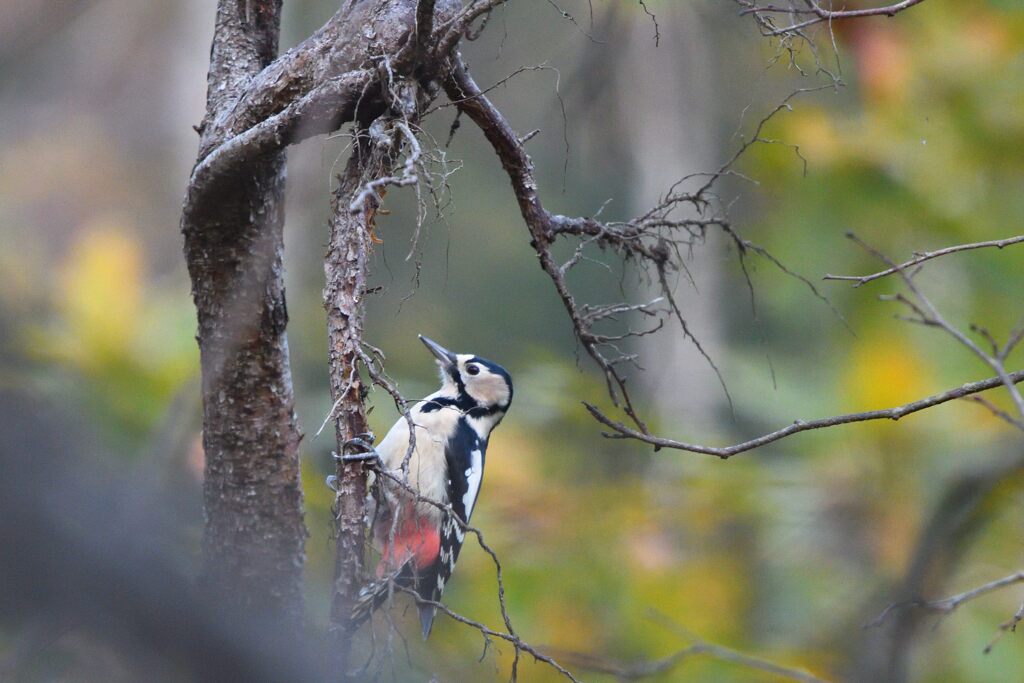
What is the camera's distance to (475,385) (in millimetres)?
3543

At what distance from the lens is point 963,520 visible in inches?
135

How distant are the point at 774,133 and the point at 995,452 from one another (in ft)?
7.22

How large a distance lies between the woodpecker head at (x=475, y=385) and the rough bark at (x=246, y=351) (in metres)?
1.07

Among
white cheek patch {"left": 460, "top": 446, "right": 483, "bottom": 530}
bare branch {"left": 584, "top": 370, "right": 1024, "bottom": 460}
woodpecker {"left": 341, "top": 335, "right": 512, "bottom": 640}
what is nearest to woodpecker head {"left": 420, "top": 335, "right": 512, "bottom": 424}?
woodpecker {"left": 341, "top": 335, "right": 512, "bottom": 640}

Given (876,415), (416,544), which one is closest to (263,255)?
(416,544)

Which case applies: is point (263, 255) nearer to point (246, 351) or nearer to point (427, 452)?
point (246, 351)

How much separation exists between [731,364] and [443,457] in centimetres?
285

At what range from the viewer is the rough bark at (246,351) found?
7.63 feet

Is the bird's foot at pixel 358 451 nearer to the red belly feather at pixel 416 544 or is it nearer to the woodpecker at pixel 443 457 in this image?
the red belly feather at pixel 416 544

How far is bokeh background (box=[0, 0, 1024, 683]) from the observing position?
3.43m

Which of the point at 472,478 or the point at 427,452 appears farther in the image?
the point at 472,478

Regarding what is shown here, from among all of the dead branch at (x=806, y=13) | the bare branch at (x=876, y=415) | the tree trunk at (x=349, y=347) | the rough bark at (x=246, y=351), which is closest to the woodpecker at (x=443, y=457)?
the rough bark at (x=246, y=351)

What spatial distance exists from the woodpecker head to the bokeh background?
54 centimetres

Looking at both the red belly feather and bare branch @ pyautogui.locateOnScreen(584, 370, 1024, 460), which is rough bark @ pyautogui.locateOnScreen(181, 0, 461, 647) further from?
bare branch @ pyautogui.locateOnScreen(584, 370, 1024, 460)
